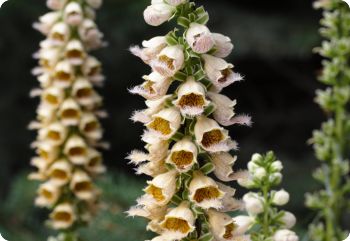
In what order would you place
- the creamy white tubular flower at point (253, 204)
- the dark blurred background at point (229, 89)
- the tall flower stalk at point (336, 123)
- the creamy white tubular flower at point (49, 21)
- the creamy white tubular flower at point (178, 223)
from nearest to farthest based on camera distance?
the creamy white tubular flower at point (178, 223) < the creamy white tubular flower at point (253, 204) < the tall flower stalk at point (336, 123) < the creamy white tubular flower at point (49, 21) < the dark blurred background at point (229, 89)

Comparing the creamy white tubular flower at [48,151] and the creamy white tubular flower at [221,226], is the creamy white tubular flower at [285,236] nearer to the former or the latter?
the creamy white tubular flower at [221,226]

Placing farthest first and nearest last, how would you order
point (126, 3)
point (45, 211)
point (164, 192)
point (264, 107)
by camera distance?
point (264, 107)
point (126, 3)
point (45, 211)
point (164, 192)

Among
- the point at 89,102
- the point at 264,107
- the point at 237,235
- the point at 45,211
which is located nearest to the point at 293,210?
the point at 264,107

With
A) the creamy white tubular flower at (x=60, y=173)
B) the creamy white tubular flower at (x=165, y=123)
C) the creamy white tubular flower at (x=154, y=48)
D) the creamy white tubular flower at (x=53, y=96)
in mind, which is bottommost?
the creamy white tubular flower at (x=165, y=123)

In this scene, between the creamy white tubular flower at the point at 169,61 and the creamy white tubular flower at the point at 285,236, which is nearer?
the creamy white tubular flower at the point at 169,61

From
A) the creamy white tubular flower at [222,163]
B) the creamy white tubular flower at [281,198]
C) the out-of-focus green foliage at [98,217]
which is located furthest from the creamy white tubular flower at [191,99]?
the out-of-focus green foliage at [98,217]

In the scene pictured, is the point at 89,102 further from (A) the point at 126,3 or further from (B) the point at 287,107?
(B) the point at 287,107
